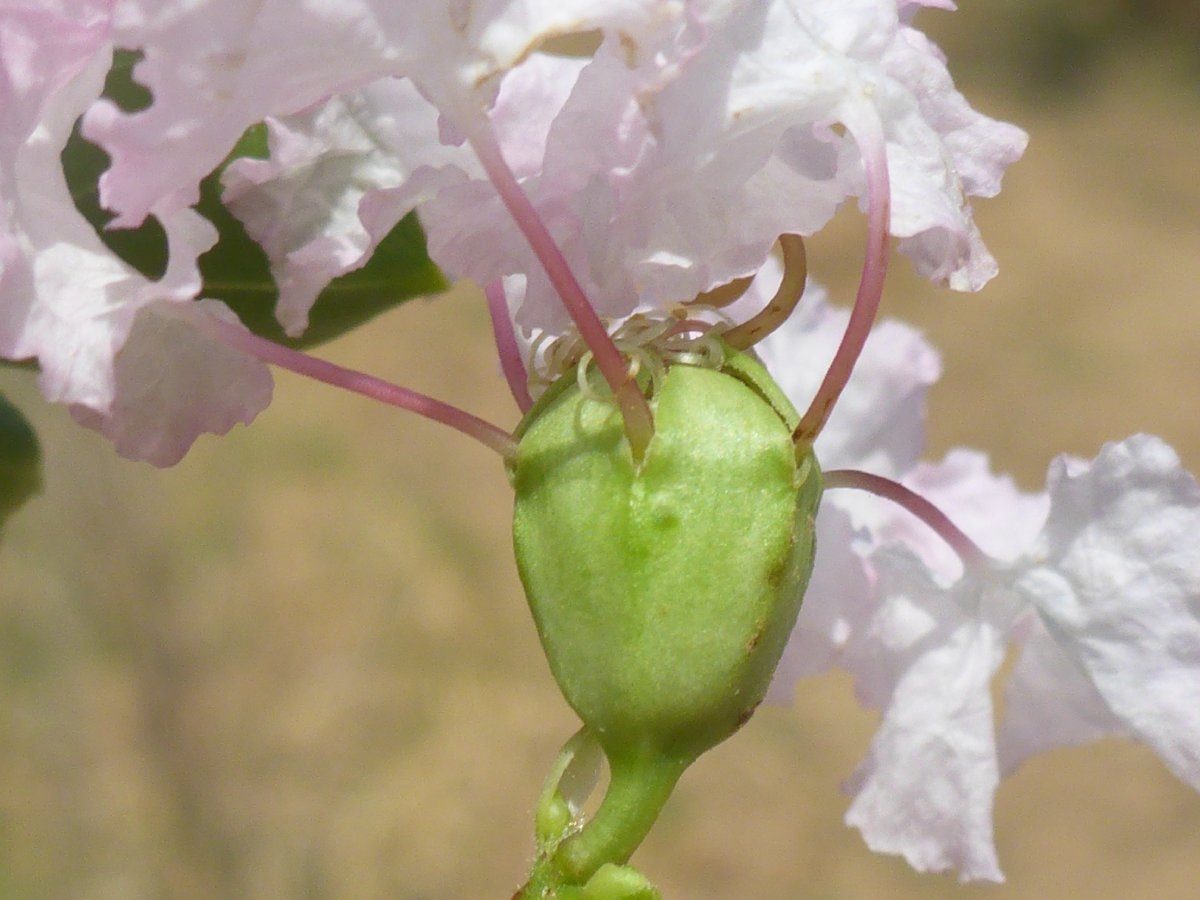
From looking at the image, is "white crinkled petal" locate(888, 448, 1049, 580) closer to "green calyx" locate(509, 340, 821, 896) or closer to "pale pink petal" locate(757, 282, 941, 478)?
"pale pink petal" locate(757, 282, 941, 478)

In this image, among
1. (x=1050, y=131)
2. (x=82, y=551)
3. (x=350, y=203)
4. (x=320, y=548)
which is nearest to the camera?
(x=350, y=203)

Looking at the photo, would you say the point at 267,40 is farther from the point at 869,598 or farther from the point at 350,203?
the point at 869,598

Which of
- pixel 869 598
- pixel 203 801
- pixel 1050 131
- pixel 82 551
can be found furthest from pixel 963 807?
pixel 1050 131

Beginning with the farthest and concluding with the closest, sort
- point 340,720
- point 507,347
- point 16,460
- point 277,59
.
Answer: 1. point 340,720
2. point 16,460
3. point 507,347
4. point 277,59

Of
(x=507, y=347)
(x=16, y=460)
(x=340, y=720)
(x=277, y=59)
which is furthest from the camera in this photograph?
(x=340, y=720)

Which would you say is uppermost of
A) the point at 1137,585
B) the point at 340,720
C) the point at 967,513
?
the point at 1137,585

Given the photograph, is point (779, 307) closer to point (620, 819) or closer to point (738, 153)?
point (738, 153)

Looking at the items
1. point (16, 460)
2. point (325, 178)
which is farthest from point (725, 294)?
point (16, 460)

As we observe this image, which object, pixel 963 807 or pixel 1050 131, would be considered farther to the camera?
pixel 1050 131
